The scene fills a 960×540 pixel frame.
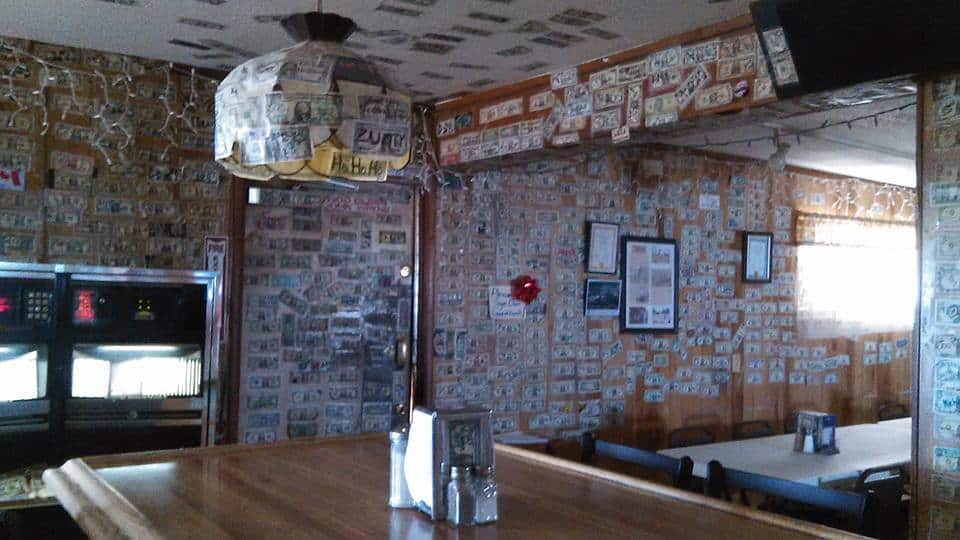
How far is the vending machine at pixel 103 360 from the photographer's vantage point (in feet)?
11.5

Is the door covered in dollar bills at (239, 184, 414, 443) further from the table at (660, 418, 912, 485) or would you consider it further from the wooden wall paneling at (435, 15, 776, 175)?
the table at (660, 418, 912, 485)

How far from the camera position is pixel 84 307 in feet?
11.9

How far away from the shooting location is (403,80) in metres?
4.38

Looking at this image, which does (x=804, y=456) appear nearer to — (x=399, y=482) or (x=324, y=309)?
(x=324, y=309)

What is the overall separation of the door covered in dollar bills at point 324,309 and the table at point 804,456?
1.71 meters

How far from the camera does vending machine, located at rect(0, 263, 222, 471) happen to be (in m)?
3.50

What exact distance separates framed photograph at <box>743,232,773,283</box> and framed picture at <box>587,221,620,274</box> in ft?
4.01

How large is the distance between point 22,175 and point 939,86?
12.0 ft

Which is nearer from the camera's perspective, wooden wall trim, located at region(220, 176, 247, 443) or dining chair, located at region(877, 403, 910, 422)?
wooden wall trim, located at region(220, 176, 247, 443)

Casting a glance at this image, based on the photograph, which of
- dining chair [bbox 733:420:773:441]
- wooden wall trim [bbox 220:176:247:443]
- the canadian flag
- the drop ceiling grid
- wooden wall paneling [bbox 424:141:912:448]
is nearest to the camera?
the drop ceiling grid

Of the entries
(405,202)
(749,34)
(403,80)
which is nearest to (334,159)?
(749,34)

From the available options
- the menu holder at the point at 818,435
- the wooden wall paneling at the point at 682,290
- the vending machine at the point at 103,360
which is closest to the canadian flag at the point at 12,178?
the vending machine at the point at 103,360

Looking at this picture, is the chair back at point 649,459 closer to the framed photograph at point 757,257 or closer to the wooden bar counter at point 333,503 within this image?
the wooden bar counter at point 333,503

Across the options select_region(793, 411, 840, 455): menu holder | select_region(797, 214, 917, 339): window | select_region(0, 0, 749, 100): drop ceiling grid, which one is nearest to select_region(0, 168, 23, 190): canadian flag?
select_region(0, 0, 749, 100): drop ceiling grid
